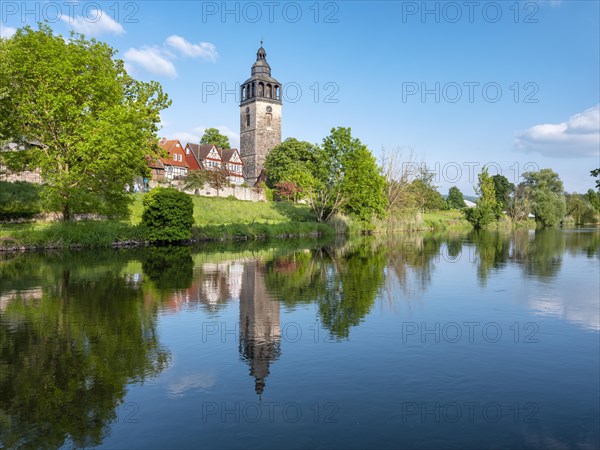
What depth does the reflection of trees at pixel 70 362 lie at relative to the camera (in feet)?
22.2

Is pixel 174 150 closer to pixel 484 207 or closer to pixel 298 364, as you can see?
pixel 484 207

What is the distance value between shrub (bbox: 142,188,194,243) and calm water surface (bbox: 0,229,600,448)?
19.9 metres

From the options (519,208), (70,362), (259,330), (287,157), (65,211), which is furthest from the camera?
(287,157)

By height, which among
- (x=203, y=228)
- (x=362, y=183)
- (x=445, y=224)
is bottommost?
(x=203, y=228)

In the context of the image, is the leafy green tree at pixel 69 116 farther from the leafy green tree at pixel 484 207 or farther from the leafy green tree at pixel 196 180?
the leafy green tree at pixel 484 207

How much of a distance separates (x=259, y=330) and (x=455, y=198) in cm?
12436

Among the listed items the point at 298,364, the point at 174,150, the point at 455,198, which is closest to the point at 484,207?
the point at 455,198

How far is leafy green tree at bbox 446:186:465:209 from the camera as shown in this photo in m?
126

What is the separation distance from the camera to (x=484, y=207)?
263 ft

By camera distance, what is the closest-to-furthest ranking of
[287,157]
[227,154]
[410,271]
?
[410,271] < [287,157] < [227,154]

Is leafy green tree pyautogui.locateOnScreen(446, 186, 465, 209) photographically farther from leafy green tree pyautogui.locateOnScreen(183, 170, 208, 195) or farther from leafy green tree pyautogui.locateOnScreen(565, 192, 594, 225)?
leafy green tree pyautogui.locateOnScreen(183, 170, 208, 195)

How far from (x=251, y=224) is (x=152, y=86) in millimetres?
17466

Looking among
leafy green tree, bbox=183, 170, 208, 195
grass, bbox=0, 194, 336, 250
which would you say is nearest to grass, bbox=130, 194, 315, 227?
grass, bbox=0, 194, 336, 250

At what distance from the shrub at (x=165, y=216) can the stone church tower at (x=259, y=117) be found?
6761cm
